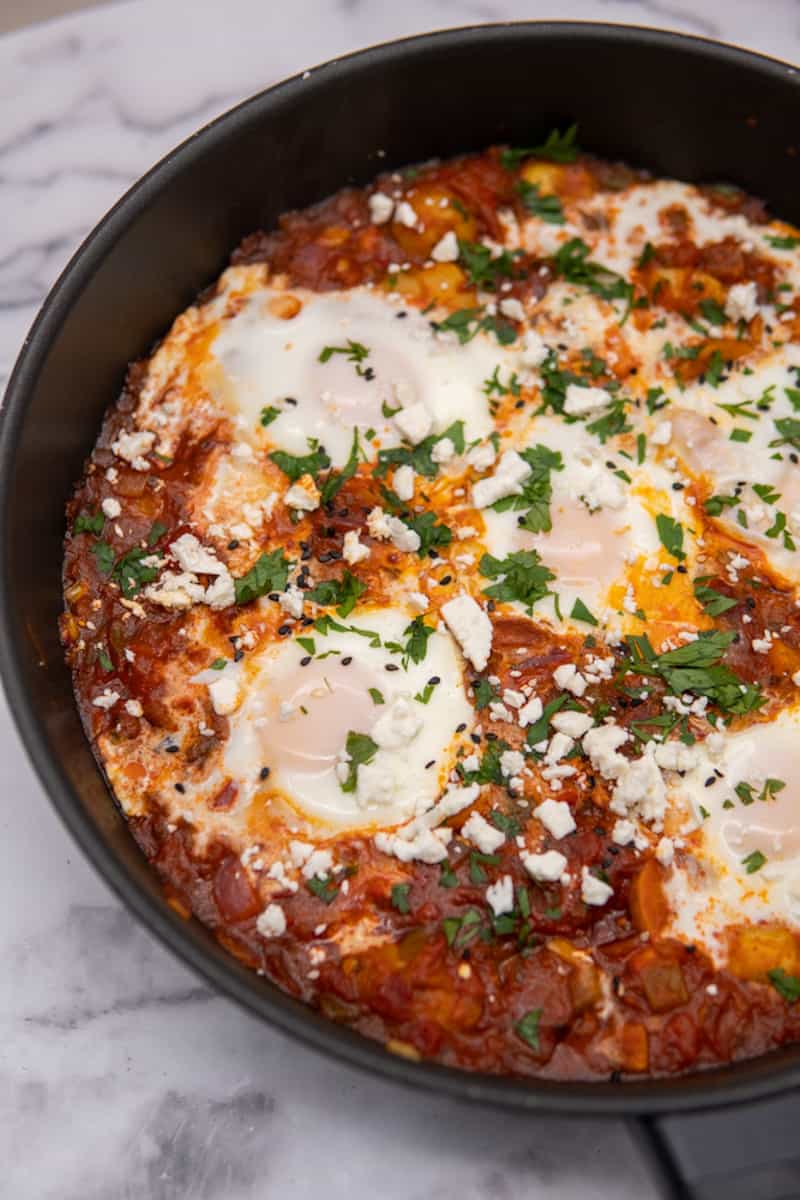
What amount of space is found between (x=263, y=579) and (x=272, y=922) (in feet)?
3.30

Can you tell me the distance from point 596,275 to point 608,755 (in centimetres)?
170

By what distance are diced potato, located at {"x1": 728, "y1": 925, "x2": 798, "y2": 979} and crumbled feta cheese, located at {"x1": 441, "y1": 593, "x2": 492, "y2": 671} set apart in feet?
3.47

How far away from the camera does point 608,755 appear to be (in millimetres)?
3352

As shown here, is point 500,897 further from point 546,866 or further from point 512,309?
point 512,309

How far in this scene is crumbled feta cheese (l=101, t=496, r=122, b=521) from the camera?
3.64m

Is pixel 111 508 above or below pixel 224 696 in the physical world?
above

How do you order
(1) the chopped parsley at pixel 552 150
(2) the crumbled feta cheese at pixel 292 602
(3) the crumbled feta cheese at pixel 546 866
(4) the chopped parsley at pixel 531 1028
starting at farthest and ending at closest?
(1) the chopped parsley at pixel 552 150
(2) the crumbled feta cheese at pixel 292 602
(3) the crumbled feta cheese at pixel 546 866
(4) the chopped parsley at pixel 531 1028

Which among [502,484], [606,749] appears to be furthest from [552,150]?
[606,749]

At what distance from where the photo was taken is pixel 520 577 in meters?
3.58

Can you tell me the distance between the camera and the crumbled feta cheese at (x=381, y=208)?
4023mm

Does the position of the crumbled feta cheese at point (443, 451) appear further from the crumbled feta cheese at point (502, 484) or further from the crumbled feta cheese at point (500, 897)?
the crumbled feta cheese at point (500, 897)

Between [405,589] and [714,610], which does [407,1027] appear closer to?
[405,589]

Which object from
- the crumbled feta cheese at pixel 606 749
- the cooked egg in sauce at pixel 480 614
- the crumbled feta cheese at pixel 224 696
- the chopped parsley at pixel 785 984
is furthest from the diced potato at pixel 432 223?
the chopped parsley at pixel 785 984

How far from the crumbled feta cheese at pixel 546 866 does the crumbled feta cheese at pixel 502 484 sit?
1098mm
